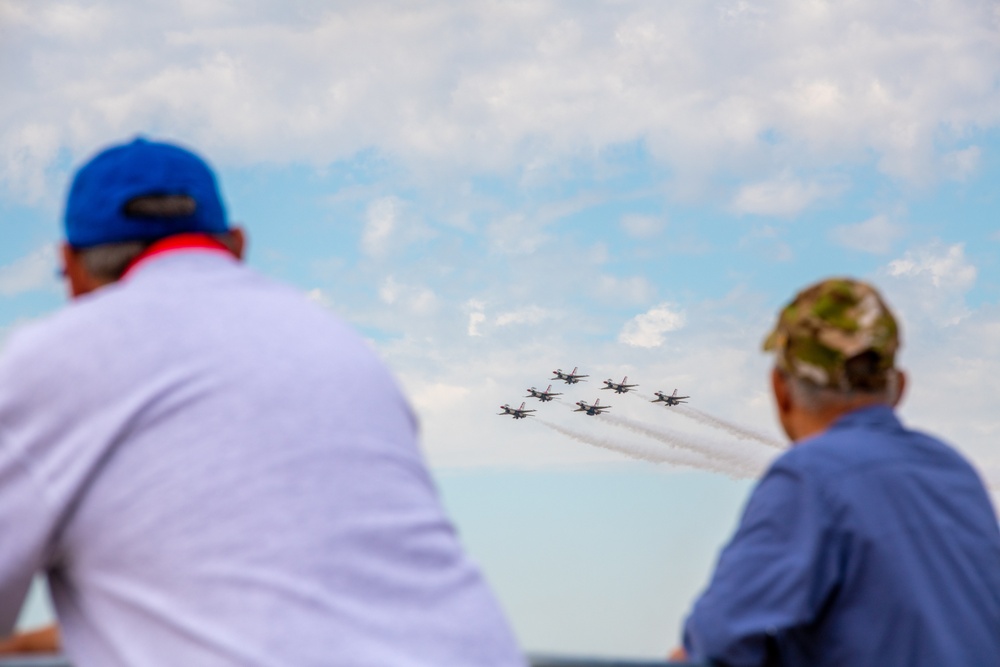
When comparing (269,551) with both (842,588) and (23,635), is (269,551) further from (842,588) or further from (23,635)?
(842,588)

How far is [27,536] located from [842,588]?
2.33 m

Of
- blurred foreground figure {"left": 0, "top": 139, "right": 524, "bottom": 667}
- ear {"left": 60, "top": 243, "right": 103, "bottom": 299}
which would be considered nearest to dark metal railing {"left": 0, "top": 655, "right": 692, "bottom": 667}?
blurred foreground figure {"left": 0, "top": 139, "right": 524, "bottom": 667}

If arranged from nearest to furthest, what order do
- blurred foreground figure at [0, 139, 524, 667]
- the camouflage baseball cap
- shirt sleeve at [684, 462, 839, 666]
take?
1. blurred foreground figure at [0, 139, 524, 667]
2. shirt sleeve at [684, 462, 839, 666]
3. the camouflage baseball cap

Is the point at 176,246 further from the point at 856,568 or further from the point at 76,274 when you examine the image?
the point at 856,568

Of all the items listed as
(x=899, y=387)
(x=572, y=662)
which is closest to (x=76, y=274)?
(x=572, y=662)

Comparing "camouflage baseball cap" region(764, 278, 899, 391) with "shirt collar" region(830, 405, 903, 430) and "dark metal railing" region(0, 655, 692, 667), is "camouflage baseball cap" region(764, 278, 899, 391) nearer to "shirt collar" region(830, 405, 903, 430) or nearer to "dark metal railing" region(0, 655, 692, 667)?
"shirt collar" region(830, 405, 903, 430)

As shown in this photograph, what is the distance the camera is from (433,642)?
2.10 meters

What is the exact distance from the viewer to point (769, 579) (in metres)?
3.40

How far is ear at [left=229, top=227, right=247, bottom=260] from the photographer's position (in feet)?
9.04

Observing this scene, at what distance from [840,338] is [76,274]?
2315 mm

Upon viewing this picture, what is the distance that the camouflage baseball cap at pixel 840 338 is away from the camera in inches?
147

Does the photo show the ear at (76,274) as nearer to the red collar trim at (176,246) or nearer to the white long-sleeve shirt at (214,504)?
the red collar trim at (176,246)

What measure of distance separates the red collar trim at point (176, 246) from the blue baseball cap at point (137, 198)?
0.02 meters

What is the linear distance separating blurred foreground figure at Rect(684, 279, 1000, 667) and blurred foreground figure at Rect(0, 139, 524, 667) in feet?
4.49
